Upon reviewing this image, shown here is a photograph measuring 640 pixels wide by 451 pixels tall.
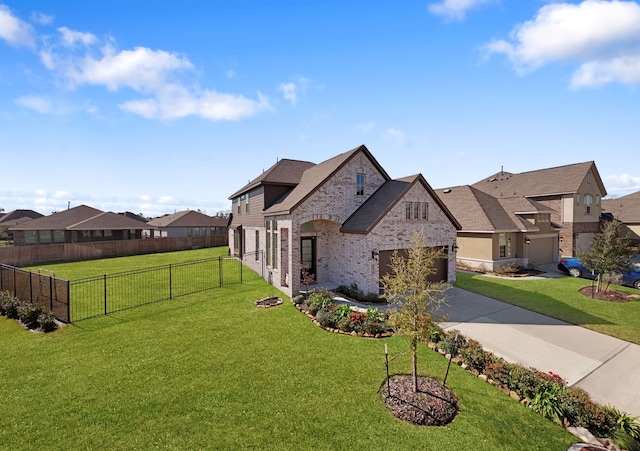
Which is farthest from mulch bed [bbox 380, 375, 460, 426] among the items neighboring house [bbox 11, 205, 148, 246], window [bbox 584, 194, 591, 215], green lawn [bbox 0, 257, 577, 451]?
neighboring house [bbox 11, 205, 148, 246]

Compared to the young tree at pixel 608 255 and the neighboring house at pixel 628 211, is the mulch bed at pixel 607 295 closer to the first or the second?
the young tree at pixel 608 255

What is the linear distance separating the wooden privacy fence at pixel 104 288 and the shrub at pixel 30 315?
1.68 feet

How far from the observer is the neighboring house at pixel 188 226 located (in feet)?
144

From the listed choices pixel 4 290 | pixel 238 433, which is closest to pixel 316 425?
pixel 238 433

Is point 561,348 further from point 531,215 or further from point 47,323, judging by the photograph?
point 531,215

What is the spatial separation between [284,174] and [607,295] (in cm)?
2056

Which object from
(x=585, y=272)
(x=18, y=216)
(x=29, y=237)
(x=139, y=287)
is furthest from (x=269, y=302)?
(x=18, y=216)

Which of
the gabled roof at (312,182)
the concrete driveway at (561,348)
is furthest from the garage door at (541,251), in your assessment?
the gabled roof at (312,182)

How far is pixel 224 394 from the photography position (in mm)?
7516

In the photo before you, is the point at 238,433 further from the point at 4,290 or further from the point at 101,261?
the point at 101,261

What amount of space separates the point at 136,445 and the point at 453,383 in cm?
760

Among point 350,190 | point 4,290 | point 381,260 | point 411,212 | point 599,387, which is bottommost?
point 599,387

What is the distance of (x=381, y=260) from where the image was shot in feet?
52.7

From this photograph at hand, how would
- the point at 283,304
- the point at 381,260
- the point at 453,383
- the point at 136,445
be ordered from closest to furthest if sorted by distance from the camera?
the point at 136,445
the point at 453,383
the point at 283,304
the point at 381,260
